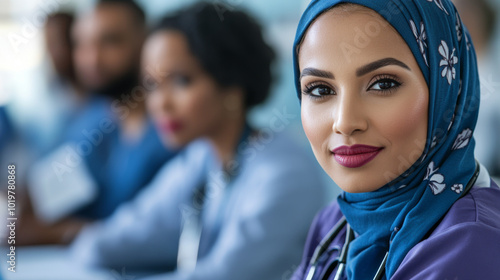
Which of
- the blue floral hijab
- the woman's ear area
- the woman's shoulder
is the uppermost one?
the woman's ear area

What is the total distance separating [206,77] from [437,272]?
53.7 inches

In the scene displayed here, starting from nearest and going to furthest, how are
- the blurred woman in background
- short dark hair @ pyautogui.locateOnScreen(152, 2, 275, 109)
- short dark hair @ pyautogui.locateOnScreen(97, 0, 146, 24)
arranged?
1. the blurred woman in background
2. short dark hair @ pyautogui.locateOnScreen(152, 2, 275, 109)
3. short dark hair @ pyautogui.locateOnScreen(97, 0, 146, 24)

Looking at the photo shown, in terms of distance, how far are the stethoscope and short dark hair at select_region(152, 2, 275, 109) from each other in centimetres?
109

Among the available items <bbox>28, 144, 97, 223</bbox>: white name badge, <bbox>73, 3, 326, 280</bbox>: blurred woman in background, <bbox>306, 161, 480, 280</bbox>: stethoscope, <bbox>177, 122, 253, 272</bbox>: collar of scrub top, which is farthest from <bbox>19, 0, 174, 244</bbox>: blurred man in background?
<bbox>306, 161, 480, 280</bbox>: stethoscope

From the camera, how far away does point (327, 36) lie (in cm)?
75

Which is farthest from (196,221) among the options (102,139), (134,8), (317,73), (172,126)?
(317,73)

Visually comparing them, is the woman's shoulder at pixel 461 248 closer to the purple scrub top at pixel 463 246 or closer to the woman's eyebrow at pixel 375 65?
the purple scrub top at pixel 463 246

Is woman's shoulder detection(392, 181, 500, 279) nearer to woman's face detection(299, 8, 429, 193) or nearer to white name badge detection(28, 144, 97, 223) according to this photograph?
woman's face detection(299, 8, 429, 193)

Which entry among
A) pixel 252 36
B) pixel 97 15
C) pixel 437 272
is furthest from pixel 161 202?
pixel 437 272

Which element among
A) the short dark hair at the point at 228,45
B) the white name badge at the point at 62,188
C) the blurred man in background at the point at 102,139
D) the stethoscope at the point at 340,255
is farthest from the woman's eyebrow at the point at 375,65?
the white name badge at the point at 62,188

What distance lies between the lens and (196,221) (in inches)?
74.2

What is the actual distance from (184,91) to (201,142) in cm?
19

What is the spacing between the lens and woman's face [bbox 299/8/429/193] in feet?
2.34

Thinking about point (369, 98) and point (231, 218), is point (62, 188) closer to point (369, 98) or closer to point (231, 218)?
point (231, 218)
